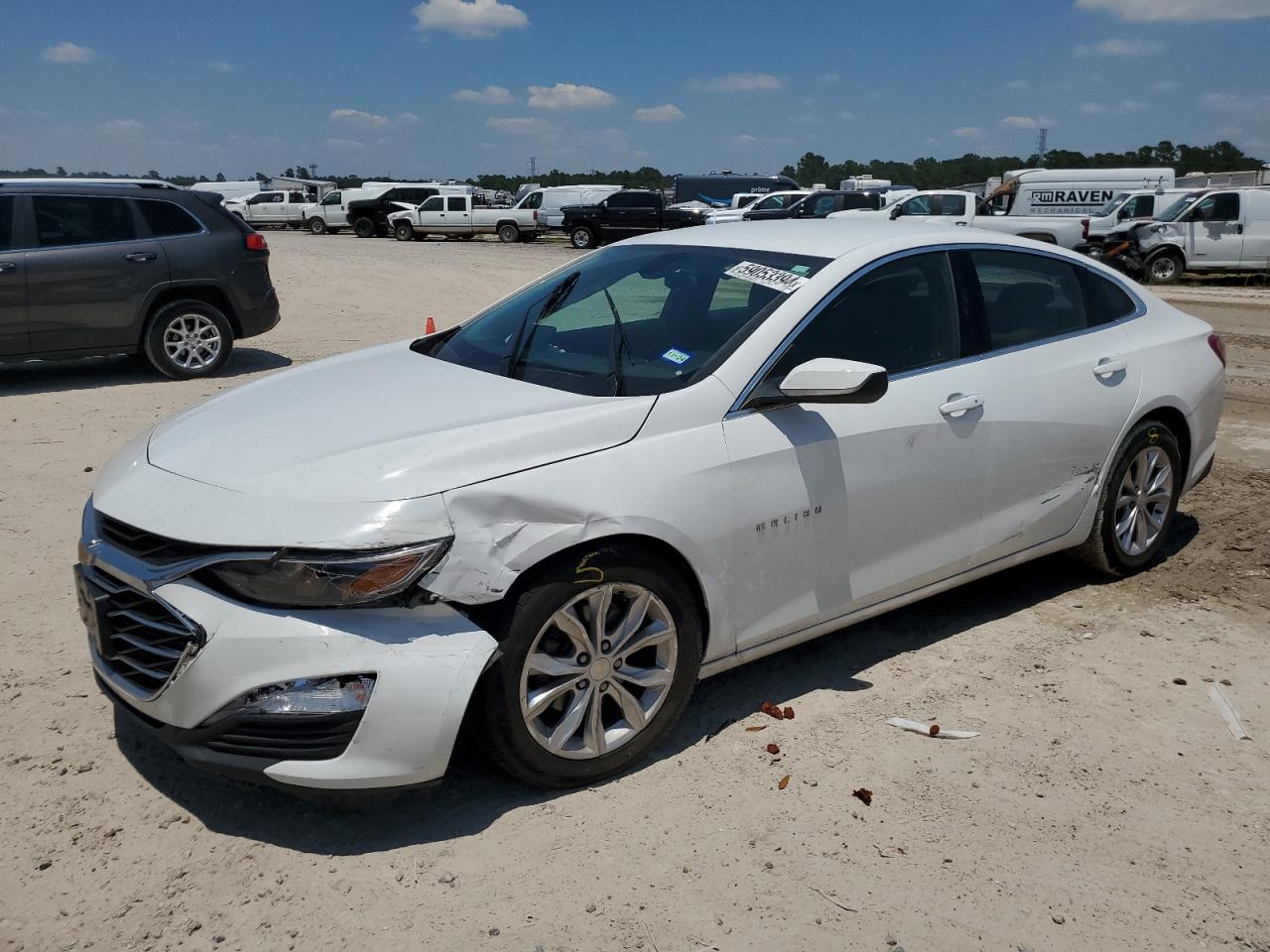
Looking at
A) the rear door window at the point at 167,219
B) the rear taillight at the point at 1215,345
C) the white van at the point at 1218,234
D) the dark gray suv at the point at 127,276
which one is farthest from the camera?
the white van at the point at 1218,234

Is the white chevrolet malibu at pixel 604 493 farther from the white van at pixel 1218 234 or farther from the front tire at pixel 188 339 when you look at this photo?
the white van at pixel 1218 234

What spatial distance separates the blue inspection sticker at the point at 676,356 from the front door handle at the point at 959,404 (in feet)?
A: 3.35

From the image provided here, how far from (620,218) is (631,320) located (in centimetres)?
2984

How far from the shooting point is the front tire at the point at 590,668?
3084 mm

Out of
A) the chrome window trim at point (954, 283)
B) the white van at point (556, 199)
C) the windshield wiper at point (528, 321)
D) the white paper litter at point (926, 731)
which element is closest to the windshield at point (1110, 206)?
the white van at point (556, 199)

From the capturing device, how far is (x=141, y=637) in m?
3.09

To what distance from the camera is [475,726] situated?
3117mm

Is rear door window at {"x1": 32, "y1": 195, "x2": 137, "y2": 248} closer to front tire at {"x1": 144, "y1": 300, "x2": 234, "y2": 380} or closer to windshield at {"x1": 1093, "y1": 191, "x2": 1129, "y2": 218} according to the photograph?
front tire at {"x1": 144, "y1": 300, "x2": 234, "y2": 380}

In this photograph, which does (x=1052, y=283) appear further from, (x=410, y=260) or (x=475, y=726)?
(x=410, y=260)

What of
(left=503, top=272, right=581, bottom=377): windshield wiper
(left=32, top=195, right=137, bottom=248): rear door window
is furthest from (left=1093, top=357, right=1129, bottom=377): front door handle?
(left=32, top=195, right=137, bottom=248): rear door window

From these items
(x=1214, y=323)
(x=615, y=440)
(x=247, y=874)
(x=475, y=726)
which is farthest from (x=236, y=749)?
(x=1214, y=323)

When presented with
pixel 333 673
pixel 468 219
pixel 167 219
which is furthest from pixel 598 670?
pixel 468 219

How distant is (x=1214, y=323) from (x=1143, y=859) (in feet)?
47.4

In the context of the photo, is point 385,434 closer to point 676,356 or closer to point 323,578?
point 323,578
